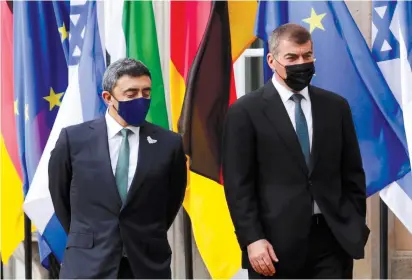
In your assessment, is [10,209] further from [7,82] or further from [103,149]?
[103,149]

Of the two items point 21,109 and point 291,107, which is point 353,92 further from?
point 21,109

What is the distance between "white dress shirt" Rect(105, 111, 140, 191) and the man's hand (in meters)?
0.80

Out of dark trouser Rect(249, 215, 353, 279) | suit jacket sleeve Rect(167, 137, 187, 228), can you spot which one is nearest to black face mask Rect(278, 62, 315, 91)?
dark trouser Rect(249, 215, 353, 279)

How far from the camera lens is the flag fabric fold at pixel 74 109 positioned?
8125 mm

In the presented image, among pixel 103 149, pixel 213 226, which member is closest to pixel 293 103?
pixel 103 149

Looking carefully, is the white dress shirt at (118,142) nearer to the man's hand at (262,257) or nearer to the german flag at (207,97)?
the man's hand at (262,257)

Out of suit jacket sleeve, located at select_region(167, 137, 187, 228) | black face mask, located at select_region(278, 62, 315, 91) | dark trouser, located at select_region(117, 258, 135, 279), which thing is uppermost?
black face mask, located at select_region(278, 62, 315, 91)

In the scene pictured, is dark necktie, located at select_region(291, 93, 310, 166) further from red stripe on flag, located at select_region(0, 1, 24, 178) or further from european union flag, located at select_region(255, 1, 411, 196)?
red stripe on flag, located at select_region(0, 1, 24, 178)

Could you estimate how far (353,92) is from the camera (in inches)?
286

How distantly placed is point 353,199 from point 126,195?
1237 mm

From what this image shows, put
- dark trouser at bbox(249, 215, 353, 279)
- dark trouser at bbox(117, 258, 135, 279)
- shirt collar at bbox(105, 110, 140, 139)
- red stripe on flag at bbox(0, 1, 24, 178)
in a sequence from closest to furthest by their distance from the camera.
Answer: dark trouser at bbox(249, 215, 353, 279) → dark trouser at bbox(117, 258, 135, 279) → shirt collar at bbox(105, 110, 140, 139) → red stripe on flag at bbox(0, 1, 24, 178)

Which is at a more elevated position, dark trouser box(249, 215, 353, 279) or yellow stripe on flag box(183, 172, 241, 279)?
dark trouser box(249, 215, 353, 279)

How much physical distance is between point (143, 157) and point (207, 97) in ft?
6.81

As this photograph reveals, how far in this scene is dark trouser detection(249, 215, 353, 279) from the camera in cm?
543
